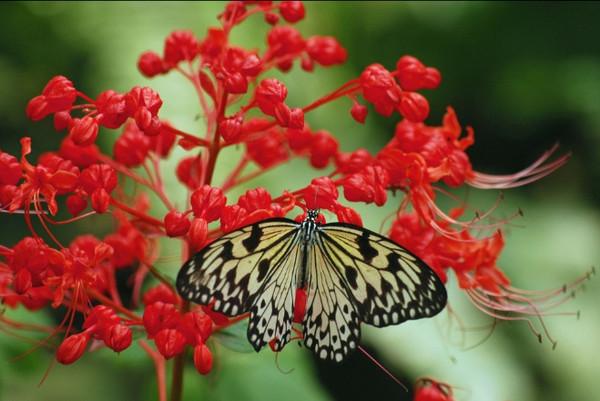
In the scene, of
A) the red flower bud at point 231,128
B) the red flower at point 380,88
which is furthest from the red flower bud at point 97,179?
the red flower at point 380,88

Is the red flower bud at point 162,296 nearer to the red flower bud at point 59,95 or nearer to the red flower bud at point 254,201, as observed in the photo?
the red flower bud at point 254,201

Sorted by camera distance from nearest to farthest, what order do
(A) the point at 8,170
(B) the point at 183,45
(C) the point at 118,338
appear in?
(C) the point at 118,338 < (A) the point at 8,170 < (B) the point at 183,45

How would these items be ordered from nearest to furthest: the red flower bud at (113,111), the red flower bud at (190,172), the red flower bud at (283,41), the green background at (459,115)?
the red flower bud at (113,111), the red flower bud at (190,172), the red flower bud at (283,41), the green background at (459,115)

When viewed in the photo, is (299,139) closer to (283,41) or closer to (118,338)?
(283,41)

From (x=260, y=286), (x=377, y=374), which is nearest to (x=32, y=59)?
(x=377, y=374)

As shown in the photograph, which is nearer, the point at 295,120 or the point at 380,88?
the point at 295,120

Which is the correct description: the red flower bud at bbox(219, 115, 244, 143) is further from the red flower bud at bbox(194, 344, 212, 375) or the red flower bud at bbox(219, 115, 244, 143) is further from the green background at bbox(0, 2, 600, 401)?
the green background at bbox(0, 2, 600, 401)

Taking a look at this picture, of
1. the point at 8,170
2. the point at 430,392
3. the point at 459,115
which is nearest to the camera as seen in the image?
the point at 8,170

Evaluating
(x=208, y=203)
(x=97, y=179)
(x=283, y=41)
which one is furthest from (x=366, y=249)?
(x=283, y=41)
